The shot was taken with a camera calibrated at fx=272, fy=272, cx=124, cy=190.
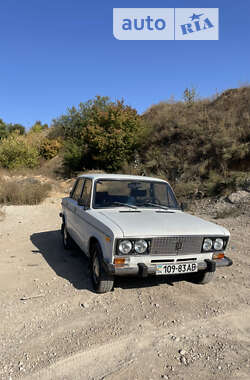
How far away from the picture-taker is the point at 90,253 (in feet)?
13.4

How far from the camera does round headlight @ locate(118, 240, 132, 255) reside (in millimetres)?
3240

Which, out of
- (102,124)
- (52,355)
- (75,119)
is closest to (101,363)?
(52,355)

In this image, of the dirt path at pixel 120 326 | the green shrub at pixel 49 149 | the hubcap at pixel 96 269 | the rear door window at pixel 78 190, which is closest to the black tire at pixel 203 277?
the dirt path at pixel 120 326

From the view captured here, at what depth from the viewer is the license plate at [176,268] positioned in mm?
3410

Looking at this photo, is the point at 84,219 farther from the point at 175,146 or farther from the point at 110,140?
the point at 110,140

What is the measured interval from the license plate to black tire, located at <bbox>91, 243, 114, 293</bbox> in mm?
655

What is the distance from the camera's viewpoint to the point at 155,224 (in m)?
3.59

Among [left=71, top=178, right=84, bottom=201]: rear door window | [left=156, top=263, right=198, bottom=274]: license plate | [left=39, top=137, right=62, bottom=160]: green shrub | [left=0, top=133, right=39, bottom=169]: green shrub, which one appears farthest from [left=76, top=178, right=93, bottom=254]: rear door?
[left=39, top=137, right=62, bottom=160]: green shrub

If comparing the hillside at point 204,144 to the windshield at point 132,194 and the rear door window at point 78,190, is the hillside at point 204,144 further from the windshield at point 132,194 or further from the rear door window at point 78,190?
the rear door window at point 78,190

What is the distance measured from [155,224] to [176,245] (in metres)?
0.38

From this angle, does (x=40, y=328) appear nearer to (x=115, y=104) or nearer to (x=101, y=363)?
(x=101, y=363)

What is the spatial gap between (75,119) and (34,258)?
3082cm

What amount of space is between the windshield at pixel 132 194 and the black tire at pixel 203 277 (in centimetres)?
123

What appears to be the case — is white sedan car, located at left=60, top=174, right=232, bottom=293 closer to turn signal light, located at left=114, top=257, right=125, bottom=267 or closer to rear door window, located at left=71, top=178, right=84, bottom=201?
turn signal light, located at left=114, top=257, right=125, bottom=267
